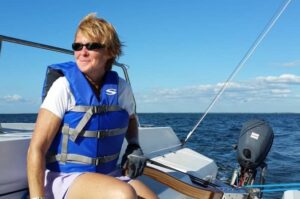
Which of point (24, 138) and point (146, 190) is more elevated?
point (24, 138)

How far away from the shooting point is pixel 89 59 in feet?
7.36

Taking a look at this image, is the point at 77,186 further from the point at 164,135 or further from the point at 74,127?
the point at 164,135

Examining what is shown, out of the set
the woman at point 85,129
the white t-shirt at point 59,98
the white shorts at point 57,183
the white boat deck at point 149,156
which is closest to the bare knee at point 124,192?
the woman at point 85,129

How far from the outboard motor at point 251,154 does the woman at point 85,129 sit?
1.73 metres

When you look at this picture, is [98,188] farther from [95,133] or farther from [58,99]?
[58,99]

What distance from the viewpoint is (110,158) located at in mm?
2326

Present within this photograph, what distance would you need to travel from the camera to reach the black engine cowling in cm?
384

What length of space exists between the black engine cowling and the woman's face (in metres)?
2.12

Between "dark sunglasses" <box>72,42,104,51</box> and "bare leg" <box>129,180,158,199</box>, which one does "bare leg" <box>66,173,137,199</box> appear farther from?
"dark sunglasses" <box>72,42,104,51</box>

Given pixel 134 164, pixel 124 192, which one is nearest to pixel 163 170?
pixel 134 164

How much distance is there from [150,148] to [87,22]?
Result: 215cm

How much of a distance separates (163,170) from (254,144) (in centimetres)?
108

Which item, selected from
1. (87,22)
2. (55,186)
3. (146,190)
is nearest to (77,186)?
(55,186)

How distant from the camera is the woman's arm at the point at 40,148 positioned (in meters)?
1.92
